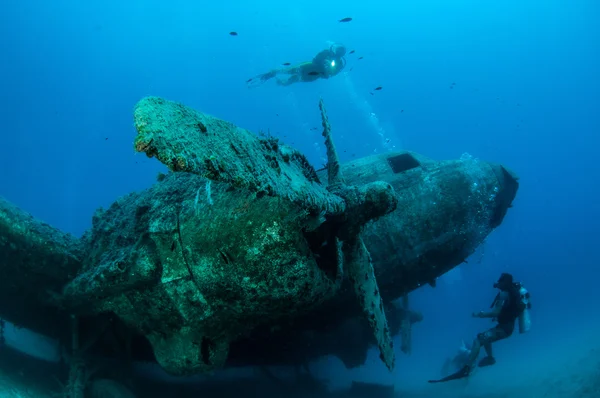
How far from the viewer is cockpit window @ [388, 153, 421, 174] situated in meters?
9.28

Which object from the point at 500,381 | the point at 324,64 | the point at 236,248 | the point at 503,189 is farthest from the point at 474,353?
the point at 500,381

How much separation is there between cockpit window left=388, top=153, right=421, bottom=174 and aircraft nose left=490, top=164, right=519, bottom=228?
1.89 m

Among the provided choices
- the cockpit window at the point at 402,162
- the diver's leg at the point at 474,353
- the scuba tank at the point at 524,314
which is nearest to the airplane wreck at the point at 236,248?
the cockpit window at the point at 402,162

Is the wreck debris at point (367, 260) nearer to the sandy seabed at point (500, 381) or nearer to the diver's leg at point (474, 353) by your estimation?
the sandy seabed at point (500, 381)

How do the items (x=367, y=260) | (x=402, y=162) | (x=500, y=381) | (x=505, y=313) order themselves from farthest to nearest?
(x=500, y=381) → (x=505, y=313) → (x=402, y=162) → (x=367, y=260)

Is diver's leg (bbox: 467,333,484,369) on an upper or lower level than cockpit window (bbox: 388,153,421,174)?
lower

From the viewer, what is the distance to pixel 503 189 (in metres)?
8.93

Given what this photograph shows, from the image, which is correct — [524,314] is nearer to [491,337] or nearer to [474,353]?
[491,337]

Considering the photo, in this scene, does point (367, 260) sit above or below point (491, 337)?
above

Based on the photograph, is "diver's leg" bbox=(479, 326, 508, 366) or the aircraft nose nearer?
the aircraft nose

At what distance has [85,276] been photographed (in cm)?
587

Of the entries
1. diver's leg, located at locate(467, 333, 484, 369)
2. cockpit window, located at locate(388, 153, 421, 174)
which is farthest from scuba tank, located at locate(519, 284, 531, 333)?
cockpit window, located at locate(388, 153, 421, 174)

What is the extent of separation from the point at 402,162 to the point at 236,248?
20.9 ft

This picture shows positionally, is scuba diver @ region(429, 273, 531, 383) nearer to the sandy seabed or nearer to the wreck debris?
the sandy seabed
